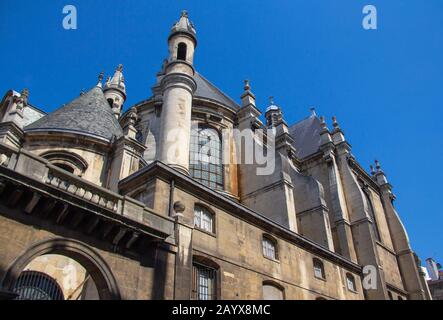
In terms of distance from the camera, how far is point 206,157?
76.1 feet

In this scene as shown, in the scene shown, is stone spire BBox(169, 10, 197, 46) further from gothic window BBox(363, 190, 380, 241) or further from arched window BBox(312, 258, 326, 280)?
gothic window BBox(363, 190, 380, 241)

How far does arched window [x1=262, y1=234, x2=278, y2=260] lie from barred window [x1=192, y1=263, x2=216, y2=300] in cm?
330

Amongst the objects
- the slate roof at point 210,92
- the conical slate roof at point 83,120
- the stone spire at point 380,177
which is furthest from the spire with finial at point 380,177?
the conical slate roof at point 83,120

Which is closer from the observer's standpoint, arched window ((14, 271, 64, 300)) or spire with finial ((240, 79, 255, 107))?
arched window ((14, 271, 64, 300))

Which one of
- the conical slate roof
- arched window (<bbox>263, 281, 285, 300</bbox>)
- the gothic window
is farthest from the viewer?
the gothic window

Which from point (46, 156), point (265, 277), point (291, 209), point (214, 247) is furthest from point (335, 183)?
point (46, 156)

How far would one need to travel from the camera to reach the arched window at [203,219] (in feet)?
45.2

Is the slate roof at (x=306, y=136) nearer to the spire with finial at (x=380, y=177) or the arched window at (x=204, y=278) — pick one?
the spire with finial at (x=380, y=177)

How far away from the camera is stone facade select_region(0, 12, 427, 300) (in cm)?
976

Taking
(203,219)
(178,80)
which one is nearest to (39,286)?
(203,219)

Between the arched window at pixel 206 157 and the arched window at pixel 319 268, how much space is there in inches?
266

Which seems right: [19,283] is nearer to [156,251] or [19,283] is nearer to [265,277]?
[156,251]

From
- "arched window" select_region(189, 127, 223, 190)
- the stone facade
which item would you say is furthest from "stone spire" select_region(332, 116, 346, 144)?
"arched window" select_region(189, 127, 223, 190)

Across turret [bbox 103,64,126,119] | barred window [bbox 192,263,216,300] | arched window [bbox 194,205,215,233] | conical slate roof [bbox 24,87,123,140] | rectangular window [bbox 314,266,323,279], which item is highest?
turret [bbox 103,64,126,119]
